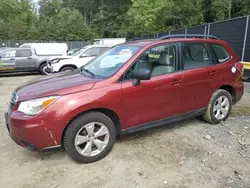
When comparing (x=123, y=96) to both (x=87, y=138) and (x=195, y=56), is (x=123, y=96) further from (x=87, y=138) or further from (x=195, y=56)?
(x=195, y=56)

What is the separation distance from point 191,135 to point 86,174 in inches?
78.3

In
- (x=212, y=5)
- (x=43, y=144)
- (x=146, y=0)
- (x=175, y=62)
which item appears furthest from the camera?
(x=146, y=0)

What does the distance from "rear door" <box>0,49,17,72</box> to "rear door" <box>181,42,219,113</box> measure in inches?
418

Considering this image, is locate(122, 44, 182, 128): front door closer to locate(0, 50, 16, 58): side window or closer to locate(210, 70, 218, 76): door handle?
locate(210, 70, 218, 76): door handle

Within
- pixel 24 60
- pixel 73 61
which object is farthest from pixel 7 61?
pixel 73 61

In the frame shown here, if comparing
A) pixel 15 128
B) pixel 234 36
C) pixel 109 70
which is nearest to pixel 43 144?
pixel 15 128

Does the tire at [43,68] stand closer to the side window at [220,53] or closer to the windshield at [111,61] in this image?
the windshield at [111,61]

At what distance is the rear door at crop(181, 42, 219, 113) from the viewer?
3.76 metres

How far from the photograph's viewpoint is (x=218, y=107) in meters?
4.30

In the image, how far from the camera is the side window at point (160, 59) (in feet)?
11.5

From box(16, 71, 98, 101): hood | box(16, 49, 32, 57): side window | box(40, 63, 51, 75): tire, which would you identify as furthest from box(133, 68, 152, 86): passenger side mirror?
box(16, 49, 32, 57): side window

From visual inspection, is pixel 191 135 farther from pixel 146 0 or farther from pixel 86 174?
pixel 146 0

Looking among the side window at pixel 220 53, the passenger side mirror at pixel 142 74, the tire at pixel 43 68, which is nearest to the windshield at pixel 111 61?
the passenger side mirror at pixel 142 74

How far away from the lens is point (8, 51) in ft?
39.4
